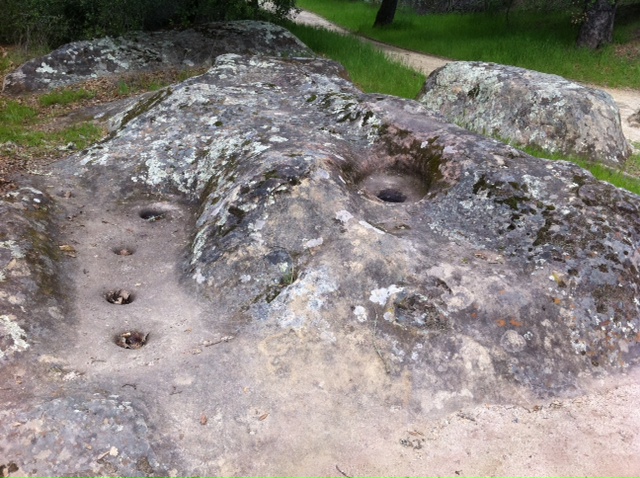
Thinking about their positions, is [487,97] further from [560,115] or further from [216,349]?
[216,349]

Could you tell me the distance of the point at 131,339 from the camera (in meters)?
4.29

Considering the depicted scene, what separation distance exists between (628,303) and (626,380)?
2.29ft

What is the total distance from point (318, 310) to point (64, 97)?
7.90 metres

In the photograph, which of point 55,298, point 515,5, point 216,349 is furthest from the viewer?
point 515,5

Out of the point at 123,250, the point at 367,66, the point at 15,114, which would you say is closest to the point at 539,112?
the point at 367,66

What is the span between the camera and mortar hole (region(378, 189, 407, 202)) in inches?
233

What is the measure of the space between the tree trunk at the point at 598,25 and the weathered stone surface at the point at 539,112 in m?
8.43

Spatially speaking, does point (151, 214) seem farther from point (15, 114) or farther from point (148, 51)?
point (148, 51)

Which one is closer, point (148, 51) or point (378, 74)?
point (148, 51)

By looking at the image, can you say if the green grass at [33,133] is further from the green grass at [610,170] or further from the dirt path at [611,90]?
the dirt path at [611,90]

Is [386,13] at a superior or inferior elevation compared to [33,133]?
superior

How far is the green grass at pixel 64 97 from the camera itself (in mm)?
9827

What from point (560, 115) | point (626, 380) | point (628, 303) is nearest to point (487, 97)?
point (560, 115)

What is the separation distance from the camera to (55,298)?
4438mm
